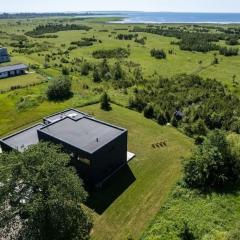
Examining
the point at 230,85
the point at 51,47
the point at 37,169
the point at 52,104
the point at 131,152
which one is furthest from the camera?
the point at 51,47

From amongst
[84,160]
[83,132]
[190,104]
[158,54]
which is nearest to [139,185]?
[84,160]

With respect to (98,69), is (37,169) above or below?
above

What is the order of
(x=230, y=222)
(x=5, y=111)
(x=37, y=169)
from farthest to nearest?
(x=5, y=111)
(x=230, y=222)
(x=37, y=169)

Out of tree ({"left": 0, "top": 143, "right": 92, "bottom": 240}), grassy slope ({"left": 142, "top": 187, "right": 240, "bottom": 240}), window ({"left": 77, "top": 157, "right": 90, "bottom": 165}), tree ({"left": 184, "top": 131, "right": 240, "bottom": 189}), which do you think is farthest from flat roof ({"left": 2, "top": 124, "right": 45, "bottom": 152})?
tree ({"left": 184, "top": 131, "right": 240, "bottom": 189})

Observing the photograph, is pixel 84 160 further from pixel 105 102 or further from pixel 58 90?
pixel 58 90

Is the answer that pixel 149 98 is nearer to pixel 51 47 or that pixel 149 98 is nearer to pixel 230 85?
pixel 230 85

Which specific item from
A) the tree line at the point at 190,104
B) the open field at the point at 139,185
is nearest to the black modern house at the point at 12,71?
the tree line at the point at 190,104

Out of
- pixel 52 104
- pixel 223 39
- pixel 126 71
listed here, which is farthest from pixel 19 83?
pixel 223 39
